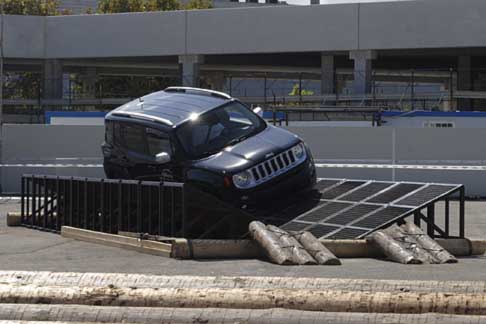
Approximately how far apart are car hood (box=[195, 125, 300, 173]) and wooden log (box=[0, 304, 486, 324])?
18.6 ft

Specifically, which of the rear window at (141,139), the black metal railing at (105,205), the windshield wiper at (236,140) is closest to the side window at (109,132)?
the rear window at (141,139)

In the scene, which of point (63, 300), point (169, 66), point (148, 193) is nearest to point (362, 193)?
point (148, 193)

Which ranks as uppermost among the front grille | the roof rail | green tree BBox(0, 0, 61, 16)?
green tree BBox(0, 0, 61, 16)

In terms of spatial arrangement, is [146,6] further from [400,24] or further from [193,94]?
[193,94]

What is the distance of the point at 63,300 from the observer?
29.6ft

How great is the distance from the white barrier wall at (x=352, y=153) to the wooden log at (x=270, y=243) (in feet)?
46.3

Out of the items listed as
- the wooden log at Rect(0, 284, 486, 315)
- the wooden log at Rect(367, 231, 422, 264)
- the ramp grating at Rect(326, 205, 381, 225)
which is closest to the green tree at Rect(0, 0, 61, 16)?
the ramp grating at Rect(326, 205, 381, 225)

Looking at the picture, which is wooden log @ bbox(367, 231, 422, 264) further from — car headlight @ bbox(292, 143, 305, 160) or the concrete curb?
the concrete curb

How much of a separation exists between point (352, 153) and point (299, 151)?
12.1 meters

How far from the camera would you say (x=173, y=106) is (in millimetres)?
15758

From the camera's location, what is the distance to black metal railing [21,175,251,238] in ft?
44.6

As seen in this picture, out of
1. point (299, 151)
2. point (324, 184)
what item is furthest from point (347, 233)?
point (324, 184)

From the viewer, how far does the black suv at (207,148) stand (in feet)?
46.8

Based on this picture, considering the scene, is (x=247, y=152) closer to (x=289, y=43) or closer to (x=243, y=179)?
(x=243, y=179)
